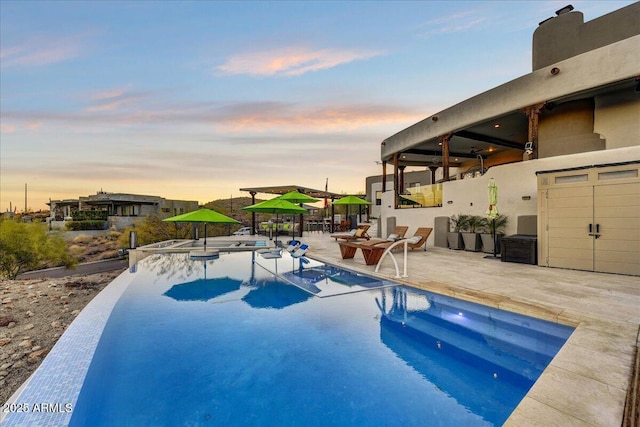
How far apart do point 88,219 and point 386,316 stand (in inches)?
1663

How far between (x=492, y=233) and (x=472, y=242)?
0.77 metres

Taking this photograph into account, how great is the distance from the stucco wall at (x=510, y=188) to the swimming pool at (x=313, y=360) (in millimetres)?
6394

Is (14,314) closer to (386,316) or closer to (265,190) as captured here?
(386,316)

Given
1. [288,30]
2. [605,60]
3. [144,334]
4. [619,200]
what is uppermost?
[288,30]

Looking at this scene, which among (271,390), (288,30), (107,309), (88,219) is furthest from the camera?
(88,219)

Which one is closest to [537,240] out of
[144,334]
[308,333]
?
[308,333]

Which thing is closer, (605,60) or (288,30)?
(605,60)

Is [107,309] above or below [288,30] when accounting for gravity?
below

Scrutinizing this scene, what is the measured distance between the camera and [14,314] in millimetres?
5867

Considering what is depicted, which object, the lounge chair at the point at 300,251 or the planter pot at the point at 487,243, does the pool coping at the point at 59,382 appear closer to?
the lounge chair at the point at 300,251

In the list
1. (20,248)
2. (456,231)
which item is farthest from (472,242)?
(20,248)

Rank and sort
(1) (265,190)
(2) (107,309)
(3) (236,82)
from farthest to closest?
(1) (265,190) → (3) (236,82) → (2) (107,309)

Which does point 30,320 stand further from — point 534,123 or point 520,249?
point 534,123

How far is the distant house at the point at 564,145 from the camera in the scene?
6.23 m
